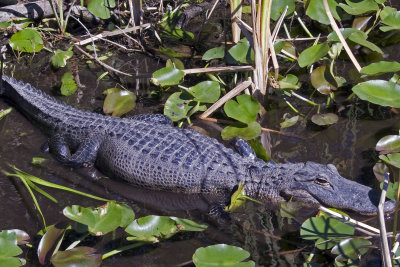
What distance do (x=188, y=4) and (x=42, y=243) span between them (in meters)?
3.96

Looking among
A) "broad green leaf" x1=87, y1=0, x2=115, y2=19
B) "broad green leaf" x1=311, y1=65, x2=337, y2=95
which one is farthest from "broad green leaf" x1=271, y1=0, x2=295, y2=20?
"broad green leaf" x1=87, y1=0, x2=115, y2=19

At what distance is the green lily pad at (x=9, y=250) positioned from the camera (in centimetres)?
344

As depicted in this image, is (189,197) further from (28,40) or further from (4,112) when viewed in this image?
(28,40)

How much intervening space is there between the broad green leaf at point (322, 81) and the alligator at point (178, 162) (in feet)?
3.12

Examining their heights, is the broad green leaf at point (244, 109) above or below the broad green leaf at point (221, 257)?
above

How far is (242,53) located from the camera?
16.3 ft

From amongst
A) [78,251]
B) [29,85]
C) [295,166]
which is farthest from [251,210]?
[29,85]

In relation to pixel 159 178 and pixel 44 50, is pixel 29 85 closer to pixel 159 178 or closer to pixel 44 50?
pixel 44 50

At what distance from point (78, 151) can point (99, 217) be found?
128 cm

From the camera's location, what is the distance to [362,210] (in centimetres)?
399

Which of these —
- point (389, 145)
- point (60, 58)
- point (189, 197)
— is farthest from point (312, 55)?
point (60, 58)

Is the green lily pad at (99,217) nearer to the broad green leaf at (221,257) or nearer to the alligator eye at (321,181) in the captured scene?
the broad green leaf at (221,257)

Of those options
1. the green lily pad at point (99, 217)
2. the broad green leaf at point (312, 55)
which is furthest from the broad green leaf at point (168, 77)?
the green lily pad at point (99, 217)

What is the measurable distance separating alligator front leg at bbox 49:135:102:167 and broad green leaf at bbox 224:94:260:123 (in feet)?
3.60
